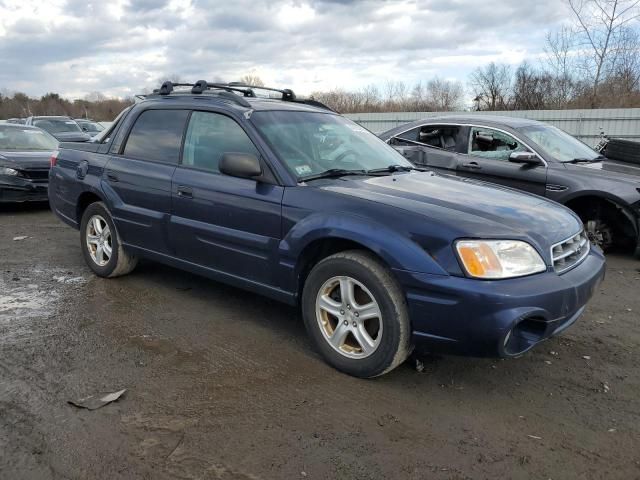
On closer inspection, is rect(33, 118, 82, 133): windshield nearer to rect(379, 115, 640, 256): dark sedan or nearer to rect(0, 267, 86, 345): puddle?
rect(0, 267, 86, 345): puddle

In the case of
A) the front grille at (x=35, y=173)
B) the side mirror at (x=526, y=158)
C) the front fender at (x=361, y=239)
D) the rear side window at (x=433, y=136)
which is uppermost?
the rear side window at (x=433, y=136)

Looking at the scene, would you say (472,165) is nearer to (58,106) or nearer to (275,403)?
(275,403)

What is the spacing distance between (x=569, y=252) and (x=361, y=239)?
131 centimetres

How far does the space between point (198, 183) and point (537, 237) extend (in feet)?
7.92

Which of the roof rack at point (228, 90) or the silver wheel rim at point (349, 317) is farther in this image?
the roof rack at point (228, 90)

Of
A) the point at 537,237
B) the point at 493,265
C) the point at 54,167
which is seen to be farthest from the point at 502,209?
the point at 54,167

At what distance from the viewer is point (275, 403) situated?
9.91 feet

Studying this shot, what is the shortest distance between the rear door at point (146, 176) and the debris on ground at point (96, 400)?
1551 mm

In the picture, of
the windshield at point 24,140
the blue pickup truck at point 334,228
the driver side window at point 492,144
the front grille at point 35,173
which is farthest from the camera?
the windshield at point 24,140

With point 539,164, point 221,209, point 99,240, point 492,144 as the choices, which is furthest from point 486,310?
point 492,144

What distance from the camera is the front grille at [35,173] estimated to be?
889cm

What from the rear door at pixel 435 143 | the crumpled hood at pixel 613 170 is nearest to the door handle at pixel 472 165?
the rear door at pixel 435 143

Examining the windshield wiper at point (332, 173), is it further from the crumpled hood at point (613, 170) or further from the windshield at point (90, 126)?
the windshield at point (90, 126)

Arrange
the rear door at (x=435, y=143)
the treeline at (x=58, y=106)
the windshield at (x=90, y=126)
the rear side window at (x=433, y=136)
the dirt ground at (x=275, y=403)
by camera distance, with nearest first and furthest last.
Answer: the dirt ground at (x=275, y=403)
the rear door at (x=435, y=143)
the rear side window at (x=433, y=136)
the windshield at (x=90, y=126)
the treeline at (x=58, y=106)
